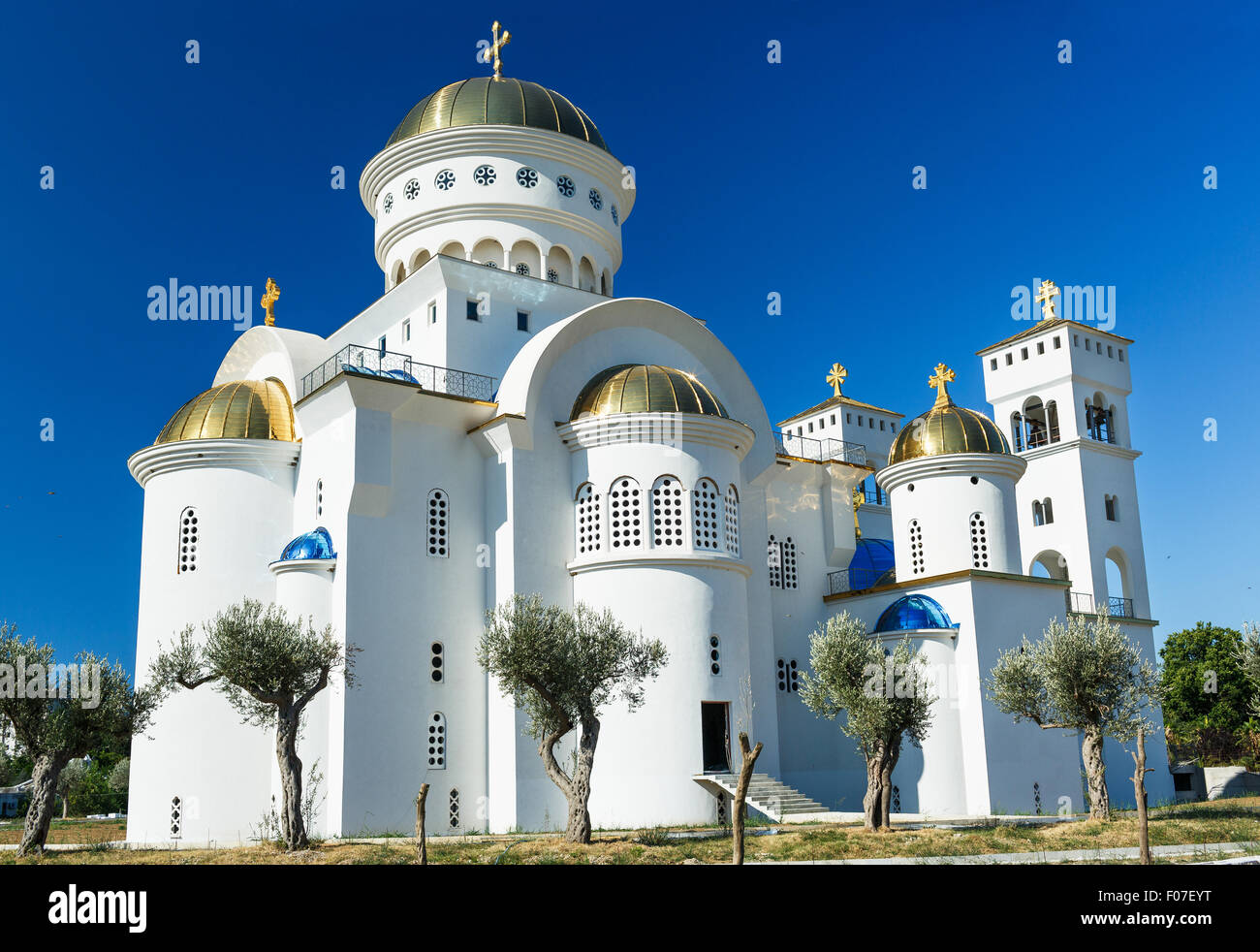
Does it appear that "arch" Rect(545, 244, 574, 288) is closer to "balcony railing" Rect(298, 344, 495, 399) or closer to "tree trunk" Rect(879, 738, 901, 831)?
"balcony railing" Rect(298, 344, 495, 399)

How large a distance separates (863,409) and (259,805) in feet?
87.4

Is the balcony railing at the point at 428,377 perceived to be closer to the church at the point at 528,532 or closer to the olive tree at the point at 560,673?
the church at the point at 528,532

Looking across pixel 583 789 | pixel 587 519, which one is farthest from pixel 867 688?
pixel 587 519

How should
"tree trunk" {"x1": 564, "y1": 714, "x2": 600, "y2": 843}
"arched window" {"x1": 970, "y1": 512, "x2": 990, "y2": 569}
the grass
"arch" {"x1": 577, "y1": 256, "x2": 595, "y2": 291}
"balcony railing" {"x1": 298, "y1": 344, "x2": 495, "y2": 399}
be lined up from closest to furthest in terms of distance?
the grass
"tree trunk" {"x1": 564, "y1": 714, "x2": 600, "y2": 843}
"balcony railing" {"x1": 298, "y1": 344, "x2": 495, "y2": 399}
"arched window" {"x1": 970, "y1": 512, "x2": 990, "y2": 569}
"arch" {"x1": 577, "y1": 256, "x2": 595, "y2": 291}

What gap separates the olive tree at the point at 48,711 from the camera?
17406mm

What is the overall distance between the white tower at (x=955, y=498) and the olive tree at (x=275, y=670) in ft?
49.8

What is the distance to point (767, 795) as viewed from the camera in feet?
76.2

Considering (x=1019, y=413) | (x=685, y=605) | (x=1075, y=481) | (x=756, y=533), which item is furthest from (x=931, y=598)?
(x=1019, y=413)

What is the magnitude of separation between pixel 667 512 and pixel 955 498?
8355mm

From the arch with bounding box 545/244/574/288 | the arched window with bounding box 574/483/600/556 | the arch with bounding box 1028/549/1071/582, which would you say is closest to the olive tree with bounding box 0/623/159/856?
the arched window with bounding box 574/483/600/556

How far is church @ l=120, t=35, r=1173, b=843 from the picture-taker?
22.1 m

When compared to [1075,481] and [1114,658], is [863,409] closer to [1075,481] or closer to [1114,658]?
[1075,481]

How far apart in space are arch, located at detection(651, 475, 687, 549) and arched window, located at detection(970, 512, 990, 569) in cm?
833
